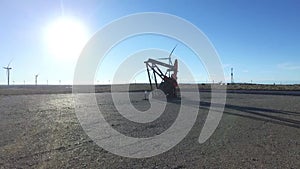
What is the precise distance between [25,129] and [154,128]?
549 cm

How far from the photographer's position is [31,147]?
9.38 meters

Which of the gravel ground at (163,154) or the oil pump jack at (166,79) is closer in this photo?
the gravel ground at (163,154)

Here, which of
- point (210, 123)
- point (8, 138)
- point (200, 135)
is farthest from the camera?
point (210, 123)

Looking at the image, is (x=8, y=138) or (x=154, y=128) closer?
(x=8, y=138)

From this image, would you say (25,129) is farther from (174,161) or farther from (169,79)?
(169,79)

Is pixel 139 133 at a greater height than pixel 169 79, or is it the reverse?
pixel 169 79

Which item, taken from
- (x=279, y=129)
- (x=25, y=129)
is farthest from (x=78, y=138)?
(x=279, y=129)

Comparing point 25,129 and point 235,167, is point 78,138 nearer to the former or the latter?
point 25,129

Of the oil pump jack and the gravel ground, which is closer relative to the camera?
the gravel ground

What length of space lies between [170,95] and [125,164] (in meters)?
27.3

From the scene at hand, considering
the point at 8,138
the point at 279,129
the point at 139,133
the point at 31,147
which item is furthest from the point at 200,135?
the point at 8,138

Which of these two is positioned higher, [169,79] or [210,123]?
[169,79]

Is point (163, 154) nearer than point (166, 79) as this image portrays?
Yes

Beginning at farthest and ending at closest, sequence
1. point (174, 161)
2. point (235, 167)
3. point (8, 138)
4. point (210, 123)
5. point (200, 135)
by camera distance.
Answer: point (210, 123), point (200, 135), point (8, 138), point (174, 161), point (235, 167)
